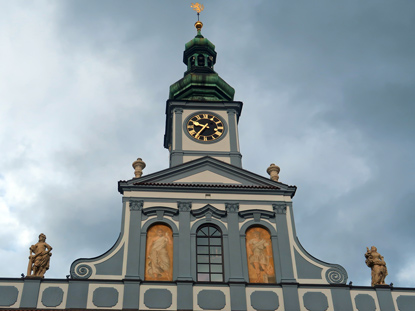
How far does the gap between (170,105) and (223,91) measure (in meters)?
3.49

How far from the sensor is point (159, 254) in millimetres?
22547

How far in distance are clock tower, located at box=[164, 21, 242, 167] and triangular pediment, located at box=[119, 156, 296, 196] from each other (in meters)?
1.52

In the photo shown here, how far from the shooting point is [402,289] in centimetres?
2219

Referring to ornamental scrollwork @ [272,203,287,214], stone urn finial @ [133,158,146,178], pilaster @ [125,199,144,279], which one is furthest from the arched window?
stone urn finial @ [133,158,146,178]

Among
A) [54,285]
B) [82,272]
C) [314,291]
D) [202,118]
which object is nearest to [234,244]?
[314,291]

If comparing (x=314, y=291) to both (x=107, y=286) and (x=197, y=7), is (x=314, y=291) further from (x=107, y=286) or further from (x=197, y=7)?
(x=197, y=7)

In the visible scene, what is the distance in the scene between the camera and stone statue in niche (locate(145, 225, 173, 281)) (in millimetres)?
21984

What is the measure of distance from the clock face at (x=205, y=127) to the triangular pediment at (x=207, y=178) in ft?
8.60

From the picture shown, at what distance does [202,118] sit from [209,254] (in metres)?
8.13

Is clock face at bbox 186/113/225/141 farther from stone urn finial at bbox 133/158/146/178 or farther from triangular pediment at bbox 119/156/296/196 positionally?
stone urn finial at bbox 133/158/146/178

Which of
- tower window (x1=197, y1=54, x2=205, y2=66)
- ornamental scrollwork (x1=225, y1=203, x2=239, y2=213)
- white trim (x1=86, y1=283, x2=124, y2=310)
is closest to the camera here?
white trim (x1=86, y1=283, x2=124, y2=310)

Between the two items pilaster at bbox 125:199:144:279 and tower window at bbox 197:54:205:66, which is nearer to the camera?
pilaster at bbox 125:199:144:279

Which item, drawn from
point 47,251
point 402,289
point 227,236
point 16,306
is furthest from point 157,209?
point 402,289

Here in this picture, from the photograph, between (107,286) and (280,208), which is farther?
(280,208)
